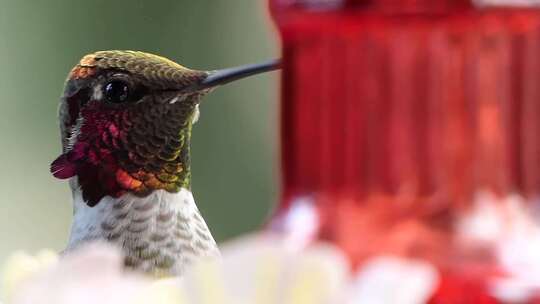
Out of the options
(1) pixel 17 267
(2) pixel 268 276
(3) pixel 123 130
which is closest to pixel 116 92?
(3) pixel 123 130

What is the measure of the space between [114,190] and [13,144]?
133 centimetres

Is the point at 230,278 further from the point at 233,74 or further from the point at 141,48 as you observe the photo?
the point at 141,48

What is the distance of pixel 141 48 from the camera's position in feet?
7.11

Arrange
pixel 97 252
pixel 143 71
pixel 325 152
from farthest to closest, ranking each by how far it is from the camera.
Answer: pixel 143 71 < pixel 325 152 < pixel 97 252

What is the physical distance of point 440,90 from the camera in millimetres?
367

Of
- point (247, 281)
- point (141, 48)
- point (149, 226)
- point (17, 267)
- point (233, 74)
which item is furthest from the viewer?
point (141, 48)

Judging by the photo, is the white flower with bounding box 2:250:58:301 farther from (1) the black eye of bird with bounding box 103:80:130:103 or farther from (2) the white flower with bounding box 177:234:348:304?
(1) the black eye of bird with bounding box 103:80:130:103

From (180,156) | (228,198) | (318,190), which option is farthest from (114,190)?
(228,198)

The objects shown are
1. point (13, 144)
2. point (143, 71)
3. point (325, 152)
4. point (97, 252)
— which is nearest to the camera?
point (97, 252)

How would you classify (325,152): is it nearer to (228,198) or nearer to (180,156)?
(180,156)

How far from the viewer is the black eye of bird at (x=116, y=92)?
3.68 feet

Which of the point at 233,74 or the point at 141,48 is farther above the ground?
the point at 233,74

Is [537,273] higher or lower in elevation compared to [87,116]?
higher

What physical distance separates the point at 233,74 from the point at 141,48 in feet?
4.39
